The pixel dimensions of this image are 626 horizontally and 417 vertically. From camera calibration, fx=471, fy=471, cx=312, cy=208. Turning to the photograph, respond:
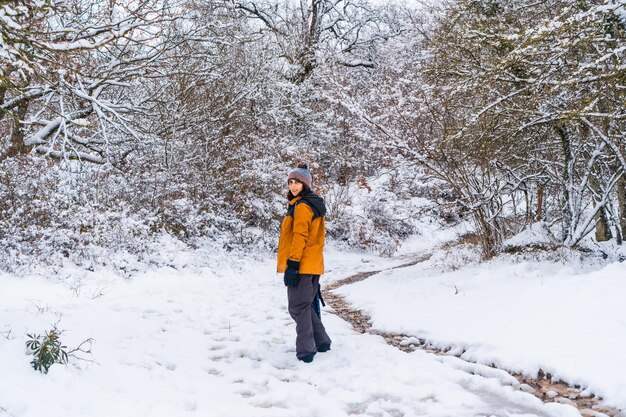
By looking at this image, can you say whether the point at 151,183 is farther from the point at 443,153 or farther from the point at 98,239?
the point at 443,153

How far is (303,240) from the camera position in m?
4.85

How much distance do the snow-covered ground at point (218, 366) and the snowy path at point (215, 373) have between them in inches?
0.4

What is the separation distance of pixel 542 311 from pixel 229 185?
11354 millimetres

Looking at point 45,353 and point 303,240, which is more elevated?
point 303,240

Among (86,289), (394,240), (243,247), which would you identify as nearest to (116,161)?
(243,247)

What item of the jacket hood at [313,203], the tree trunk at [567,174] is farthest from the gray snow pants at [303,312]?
the tree trunk at [567,174]

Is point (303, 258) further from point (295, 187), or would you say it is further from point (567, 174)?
point (567, 174)

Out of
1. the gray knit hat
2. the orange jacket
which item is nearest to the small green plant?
the orange jacket

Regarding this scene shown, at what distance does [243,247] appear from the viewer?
553 inches

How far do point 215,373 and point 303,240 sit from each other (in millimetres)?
1547

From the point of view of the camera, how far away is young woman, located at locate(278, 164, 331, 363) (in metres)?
4.84

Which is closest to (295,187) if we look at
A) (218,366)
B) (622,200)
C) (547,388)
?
(218,366)

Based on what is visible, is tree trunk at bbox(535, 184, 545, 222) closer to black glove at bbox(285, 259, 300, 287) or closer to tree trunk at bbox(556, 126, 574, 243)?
tree trunk at bbox(556, 126, 574, 243)

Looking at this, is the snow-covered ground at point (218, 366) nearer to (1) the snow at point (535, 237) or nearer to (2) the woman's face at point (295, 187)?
(1) the snow at point (535, 237)
